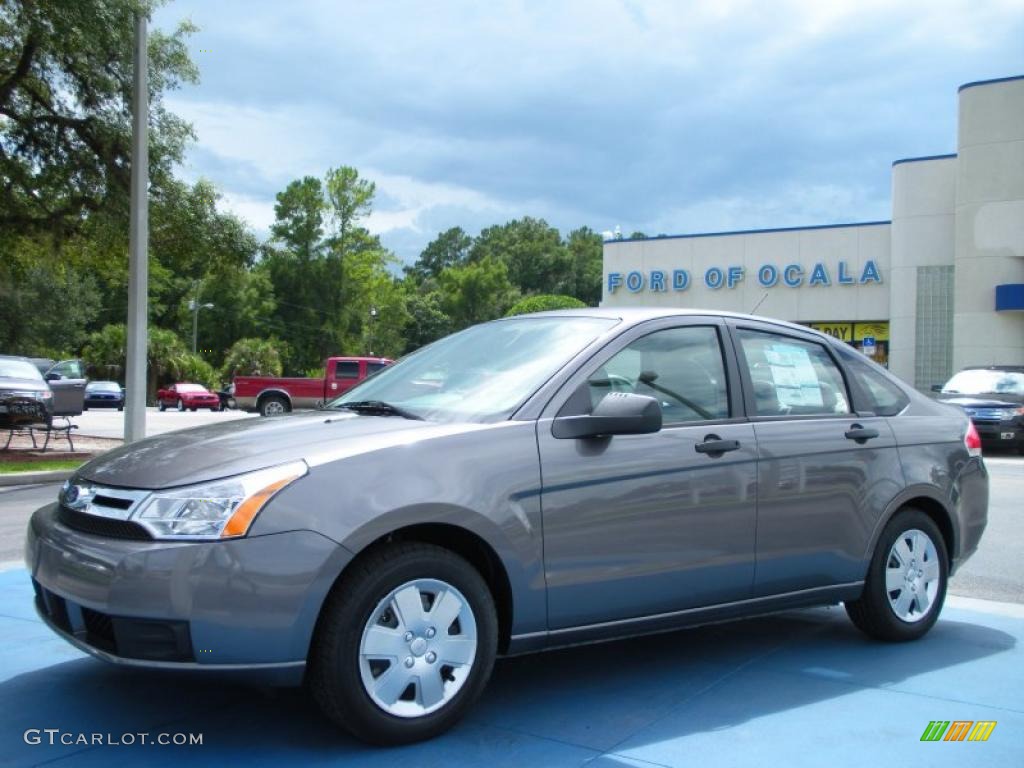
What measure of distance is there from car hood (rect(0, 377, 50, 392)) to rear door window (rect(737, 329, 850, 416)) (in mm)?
14956

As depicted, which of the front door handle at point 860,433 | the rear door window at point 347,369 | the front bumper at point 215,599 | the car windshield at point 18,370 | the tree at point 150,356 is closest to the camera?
the front bumper at point 215,599

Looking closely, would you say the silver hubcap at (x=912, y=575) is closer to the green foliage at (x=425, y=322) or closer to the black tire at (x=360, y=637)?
the black tire at (x=360, y=637)

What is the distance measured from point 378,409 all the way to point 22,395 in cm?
1412

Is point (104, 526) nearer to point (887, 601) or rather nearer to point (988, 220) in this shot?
point (887, 601)

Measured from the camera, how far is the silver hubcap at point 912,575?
5.16 m

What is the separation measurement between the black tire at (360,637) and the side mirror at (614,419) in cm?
69

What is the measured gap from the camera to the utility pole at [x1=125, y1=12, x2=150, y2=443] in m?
14.6

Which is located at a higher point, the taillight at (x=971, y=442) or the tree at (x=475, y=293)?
the tree at (x=475, y=293)

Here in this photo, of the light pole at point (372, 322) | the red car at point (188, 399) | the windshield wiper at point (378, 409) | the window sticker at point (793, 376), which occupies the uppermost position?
the light pole at point (372, 322)

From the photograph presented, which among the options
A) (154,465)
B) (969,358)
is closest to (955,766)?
(154,465)

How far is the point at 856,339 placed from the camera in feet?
124

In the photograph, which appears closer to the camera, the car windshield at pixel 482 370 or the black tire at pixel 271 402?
the car windshield at pixel 482 370

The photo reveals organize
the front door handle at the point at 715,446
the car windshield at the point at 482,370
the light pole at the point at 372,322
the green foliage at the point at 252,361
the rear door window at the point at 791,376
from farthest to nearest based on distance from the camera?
the light pole at the point at 372,322 → the green foliage at the point at 252,361 → the rear door window at the point at 791,376 → the front door handle at the point at 715,446 → the car windshield at the point at 482,370

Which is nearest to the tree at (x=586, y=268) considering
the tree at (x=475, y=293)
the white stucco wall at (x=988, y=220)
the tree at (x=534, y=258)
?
the tree at (x=534, y=258)
